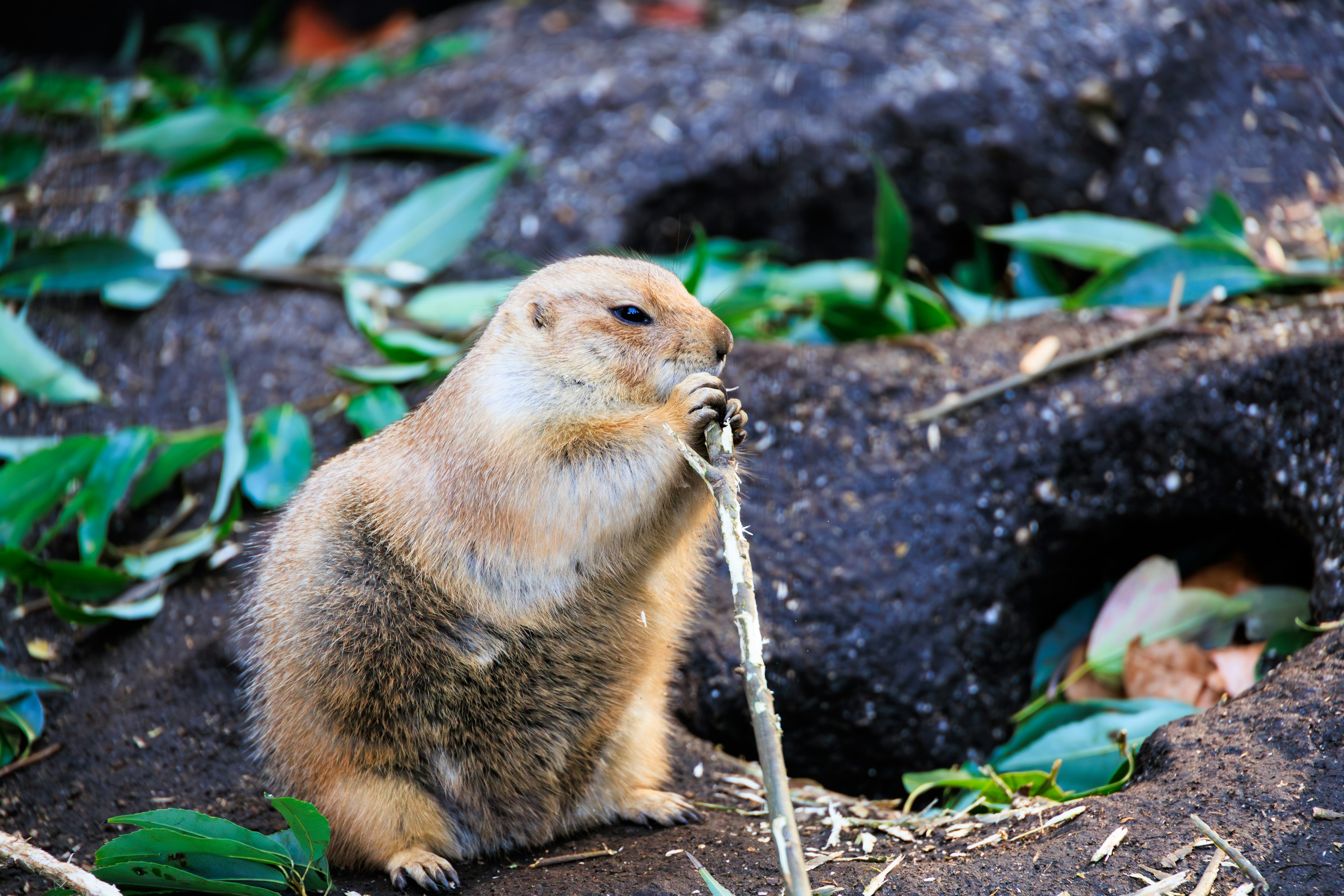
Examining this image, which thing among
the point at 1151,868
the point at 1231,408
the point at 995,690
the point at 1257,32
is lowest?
the point at 995,690

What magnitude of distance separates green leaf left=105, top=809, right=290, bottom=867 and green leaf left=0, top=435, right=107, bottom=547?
2086mm

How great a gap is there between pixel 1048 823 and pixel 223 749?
2717 millimetres

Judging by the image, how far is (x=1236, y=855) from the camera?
2643 mm

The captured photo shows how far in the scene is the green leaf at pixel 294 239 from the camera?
580 cm

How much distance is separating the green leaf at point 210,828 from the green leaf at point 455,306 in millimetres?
2893

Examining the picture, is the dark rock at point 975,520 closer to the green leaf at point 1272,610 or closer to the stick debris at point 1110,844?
the green leaf at point 1272,610

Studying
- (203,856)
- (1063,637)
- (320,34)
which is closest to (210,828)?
(203,856)

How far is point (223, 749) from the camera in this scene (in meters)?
3.87

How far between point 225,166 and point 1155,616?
5.38 metres

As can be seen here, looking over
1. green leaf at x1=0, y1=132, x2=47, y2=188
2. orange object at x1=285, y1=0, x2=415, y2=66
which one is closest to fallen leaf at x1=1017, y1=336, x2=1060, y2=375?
green leaf at x1=0, y1=132, x2=47, y2=188

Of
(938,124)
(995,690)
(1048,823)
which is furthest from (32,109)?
(1048,823)

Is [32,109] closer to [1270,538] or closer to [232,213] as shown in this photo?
[232,213]

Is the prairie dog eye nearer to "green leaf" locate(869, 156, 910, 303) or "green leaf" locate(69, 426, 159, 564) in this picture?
"green leaf" locate(869, 156, 910, 303)

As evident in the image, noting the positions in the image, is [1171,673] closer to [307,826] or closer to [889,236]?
[889,236]
